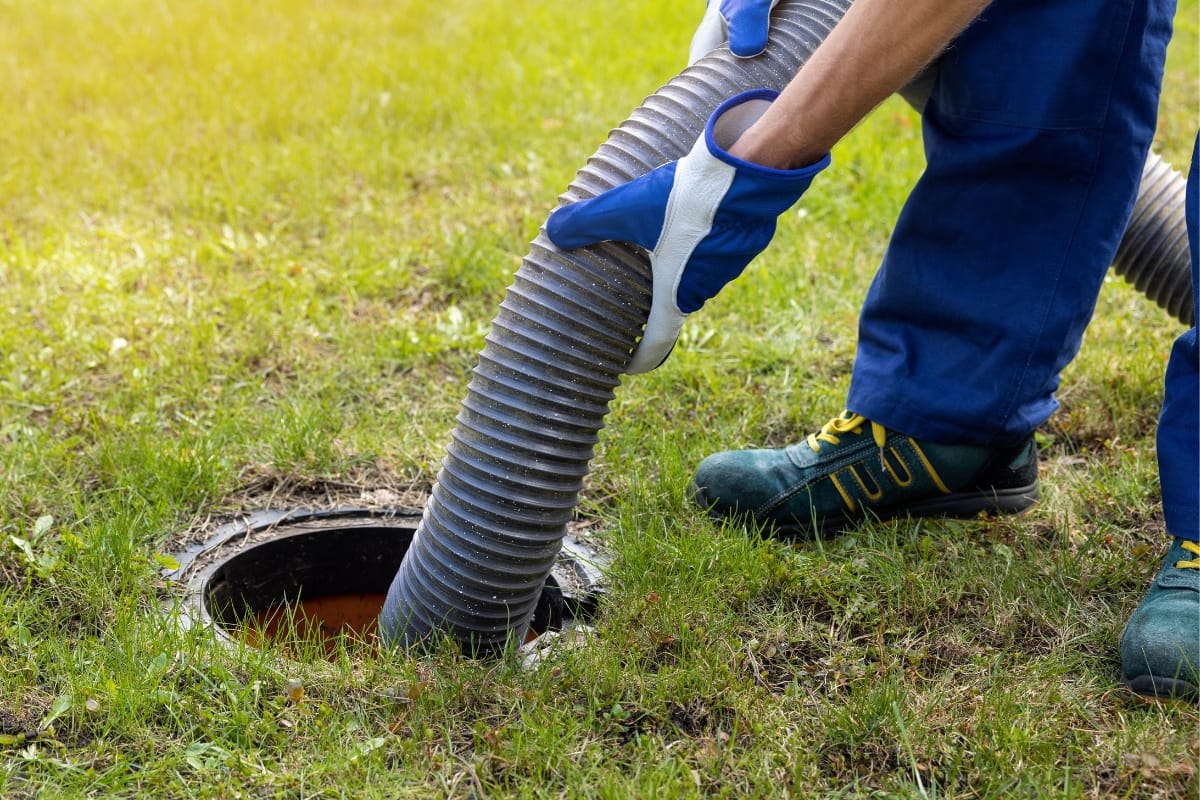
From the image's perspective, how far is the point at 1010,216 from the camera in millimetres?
2277

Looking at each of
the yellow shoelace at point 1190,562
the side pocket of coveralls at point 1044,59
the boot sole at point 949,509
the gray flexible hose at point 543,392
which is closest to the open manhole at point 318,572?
the gray flexible hose at point 543,392

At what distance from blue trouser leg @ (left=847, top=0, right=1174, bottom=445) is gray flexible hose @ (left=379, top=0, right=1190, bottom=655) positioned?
37cm

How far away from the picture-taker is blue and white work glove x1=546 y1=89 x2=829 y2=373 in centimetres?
183

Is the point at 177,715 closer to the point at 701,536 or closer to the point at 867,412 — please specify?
the point at 701,536

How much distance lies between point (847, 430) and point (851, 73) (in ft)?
3.06

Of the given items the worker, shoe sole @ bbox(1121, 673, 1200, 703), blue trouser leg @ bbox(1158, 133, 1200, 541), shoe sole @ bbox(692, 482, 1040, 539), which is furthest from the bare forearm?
shoe sole @ bbox(1121, 673, 1200, 703)

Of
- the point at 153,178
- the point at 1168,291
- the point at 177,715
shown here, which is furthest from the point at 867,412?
the point at 153,178

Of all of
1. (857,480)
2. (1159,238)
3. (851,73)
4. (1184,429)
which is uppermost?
(851,73)

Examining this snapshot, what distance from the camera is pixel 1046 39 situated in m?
2.11

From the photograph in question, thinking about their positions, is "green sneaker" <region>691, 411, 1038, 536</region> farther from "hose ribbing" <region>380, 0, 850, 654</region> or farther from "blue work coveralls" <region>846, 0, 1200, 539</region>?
"hose ribbing" <region>380, 0, 850, 654</region>

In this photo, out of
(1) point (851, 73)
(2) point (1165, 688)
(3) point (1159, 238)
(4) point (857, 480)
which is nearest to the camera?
(1) point (851, 73)

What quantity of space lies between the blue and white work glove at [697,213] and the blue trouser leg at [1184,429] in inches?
26.2

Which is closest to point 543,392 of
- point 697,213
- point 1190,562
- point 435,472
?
point 697,213

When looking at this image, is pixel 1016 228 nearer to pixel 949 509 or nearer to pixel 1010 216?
pixel 1010 216
